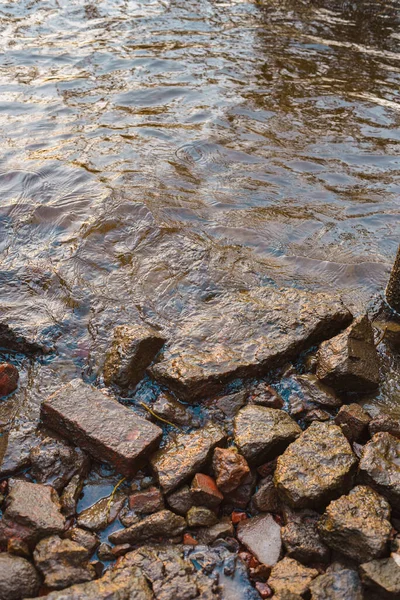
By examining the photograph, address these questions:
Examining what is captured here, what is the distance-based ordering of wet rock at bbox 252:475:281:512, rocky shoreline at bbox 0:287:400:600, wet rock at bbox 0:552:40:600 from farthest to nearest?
wet rock at bbox 252:475:281:512, rocky shoreline at bbox 0:287:400:600, wet rock at bbox 0:552:40:600

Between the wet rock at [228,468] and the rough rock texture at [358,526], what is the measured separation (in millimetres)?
517

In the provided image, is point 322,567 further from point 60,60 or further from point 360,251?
point 60,60

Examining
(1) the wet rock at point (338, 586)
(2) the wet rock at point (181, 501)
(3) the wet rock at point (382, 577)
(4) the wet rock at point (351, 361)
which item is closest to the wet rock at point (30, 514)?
(2) the wet rock at point (181, 501)

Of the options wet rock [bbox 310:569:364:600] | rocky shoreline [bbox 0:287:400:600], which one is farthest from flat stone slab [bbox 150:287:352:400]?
wet rock [bbox 310:569:364:600]

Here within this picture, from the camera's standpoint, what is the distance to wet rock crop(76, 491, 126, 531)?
3.03 m

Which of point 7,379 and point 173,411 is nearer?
point 173,411

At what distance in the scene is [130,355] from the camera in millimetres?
3801

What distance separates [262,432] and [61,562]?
1326 millimetres

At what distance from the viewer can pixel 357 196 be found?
6.14m

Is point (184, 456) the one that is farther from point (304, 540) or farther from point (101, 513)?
point (304, 540)

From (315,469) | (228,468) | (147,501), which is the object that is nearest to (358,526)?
(315,469)

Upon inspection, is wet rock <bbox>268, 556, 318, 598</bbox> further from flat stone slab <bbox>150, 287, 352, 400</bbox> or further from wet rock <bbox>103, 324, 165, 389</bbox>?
wet rock <bbox>103, 324, 165, 389</bbox>

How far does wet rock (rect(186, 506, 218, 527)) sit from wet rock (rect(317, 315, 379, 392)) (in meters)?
1.22

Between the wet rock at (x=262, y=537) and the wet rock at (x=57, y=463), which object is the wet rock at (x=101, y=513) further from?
the wet rock at (x=262, y=537)
